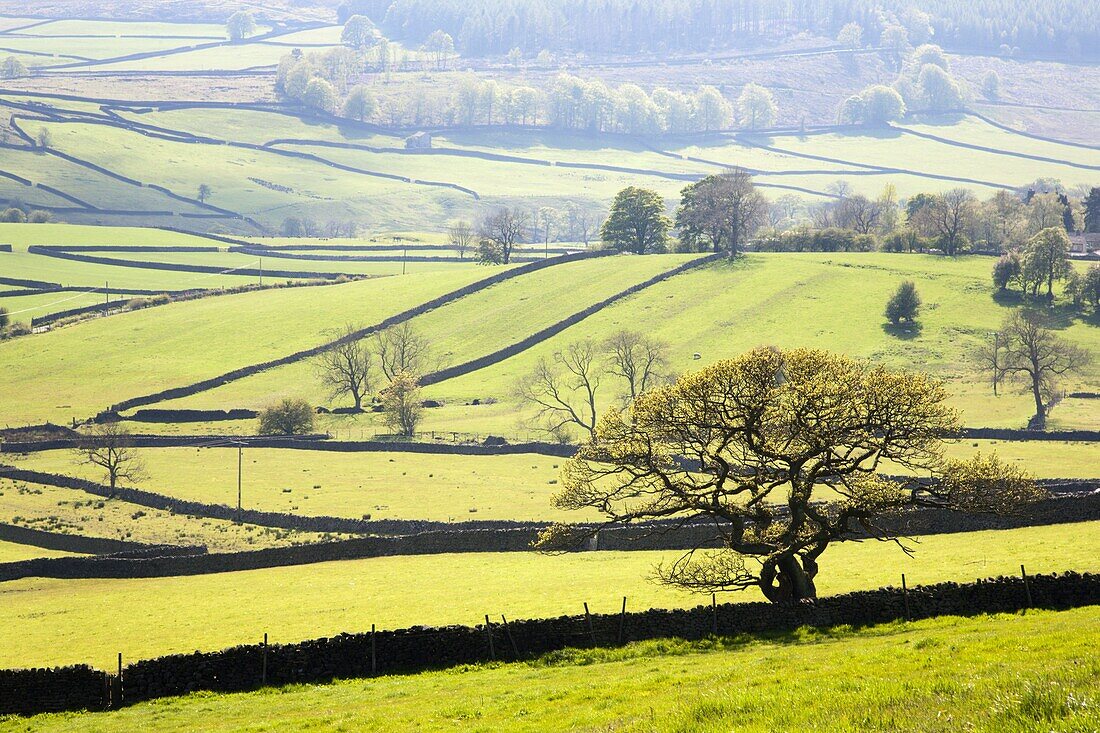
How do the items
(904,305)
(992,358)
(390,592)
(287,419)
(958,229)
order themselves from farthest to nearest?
(958,229), (904,305), (287,419), (992,358), (390,592)

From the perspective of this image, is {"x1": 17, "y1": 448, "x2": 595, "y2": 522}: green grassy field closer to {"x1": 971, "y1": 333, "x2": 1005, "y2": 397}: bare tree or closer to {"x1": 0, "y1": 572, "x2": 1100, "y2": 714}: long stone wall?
{"x1": 0, "y1": 572, "x2": 1100, "y2": 714}: long stone wall

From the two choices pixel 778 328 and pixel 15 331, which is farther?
pixel 15 331

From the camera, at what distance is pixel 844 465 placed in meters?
31.5

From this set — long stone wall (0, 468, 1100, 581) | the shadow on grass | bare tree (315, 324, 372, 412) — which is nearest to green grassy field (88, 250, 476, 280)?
bare tree (315, 324, 372, 412)

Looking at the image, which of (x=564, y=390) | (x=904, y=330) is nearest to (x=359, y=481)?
(x=564, y=390)

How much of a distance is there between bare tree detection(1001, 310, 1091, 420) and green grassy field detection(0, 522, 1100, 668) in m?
Result: 41.1

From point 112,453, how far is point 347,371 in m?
27.2

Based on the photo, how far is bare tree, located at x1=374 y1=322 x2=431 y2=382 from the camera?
344ft

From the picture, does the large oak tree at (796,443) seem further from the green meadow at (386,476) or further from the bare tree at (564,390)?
the bare tree at (564,390)

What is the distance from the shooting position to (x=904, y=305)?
102m

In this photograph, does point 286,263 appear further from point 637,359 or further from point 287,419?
point 637,359

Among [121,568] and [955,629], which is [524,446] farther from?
[955,629]

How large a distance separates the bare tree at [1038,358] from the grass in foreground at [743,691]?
56438 millimetres

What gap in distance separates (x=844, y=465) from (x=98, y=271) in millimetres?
137734
